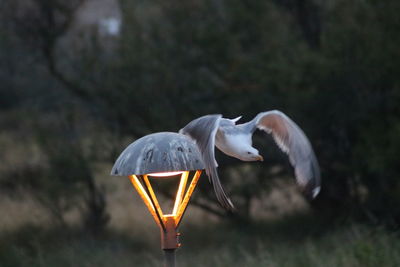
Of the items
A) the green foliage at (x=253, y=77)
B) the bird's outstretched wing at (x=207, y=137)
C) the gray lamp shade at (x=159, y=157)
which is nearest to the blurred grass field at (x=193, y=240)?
the green foliage at (x=253, y=77)

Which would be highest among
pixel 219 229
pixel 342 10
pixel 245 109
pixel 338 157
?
pixel 342 10

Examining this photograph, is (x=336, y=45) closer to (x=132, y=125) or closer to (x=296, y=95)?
(x=296, y=95)

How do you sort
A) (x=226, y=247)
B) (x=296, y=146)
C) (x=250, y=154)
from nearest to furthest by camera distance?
(x=250, y=154) → (x=296, y=146) → (x=226, y=247)

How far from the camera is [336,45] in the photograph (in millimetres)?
9086

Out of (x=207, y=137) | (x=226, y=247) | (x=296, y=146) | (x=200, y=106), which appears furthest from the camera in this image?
(x=200, y=106)

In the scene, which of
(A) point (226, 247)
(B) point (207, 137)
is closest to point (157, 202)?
(B) point (207, 137)

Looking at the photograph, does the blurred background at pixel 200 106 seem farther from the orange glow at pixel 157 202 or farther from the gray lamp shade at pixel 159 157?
the gray lamp shade at pixel 159 157

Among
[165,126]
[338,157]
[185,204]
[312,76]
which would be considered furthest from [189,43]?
[185,204]

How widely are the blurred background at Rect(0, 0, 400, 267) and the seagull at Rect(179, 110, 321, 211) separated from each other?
336 cm

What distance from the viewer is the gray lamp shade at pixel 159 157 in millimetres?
3338

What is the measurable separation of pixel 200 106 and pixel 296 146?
17.2 ft

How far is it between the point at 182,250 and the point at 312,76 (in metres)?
3.03

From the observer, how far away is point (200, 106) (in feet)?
33.0

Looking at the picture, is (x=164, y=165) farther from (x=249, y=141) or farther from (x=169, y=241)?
(x=249, y=141)
